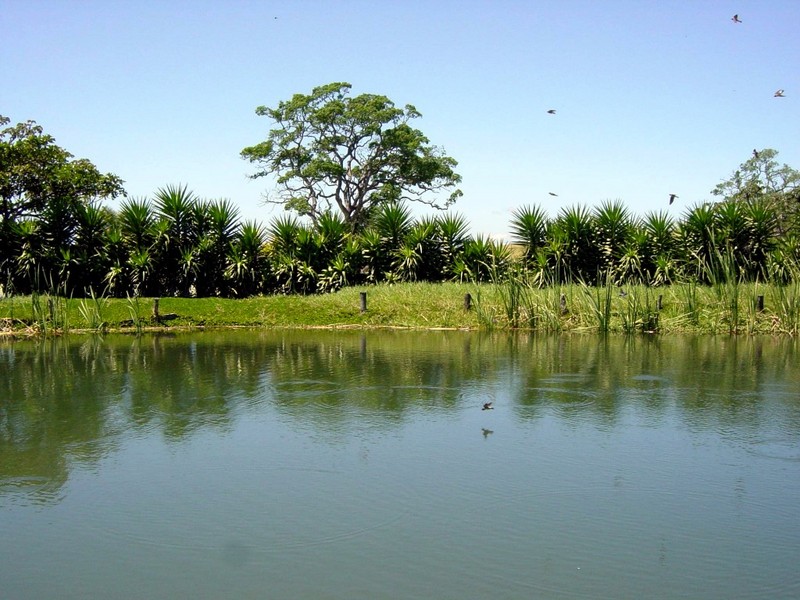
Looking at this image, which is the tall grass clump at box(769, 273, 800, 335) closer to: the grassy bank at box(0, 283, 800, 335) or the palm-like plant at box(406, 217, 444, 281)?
the grassy bank at box(0, 283, 800, 335)

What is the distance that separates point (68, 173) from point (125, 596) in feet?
63.0

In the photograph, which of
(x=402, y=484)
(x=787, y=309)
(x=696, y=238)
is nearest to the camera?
(x=402, y=484)

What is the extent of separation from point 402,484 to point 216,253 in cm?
1586

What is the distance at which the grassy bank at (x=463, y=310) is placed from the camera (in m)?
15.4

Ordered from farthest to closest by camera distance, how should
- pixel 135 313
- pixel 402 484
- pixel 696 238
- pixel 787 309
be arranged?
pixel 696 238 < pixel 135 313 < pixel 787 309 < pixel 402 484

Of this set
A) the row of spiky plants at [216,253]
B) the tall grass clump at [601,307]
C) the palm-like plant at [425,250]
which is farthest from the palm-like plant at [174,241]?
the tall grass clump at [601,307]

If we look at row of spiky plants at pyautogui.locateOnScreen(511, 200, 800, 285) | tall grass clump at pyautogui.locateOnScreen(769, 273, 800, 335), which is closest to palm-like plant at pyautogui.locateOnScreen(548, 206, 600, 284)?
row of spiky plants at pyautogui.locateOnScreen(511, 200, 800, 285)

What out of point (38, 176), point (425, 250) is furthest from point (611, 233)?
point (38, 176)

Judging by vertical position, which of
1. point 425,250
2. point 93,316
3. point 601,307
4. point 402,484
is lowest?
point 402,484

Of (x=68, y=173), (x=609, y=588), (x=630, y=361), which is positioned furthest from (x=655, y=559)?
(x=68, y=173)

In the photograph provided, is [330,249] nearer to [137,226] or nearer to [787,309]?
[137,226]

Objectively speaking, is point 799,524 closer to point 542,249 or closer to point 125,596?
point 125,596

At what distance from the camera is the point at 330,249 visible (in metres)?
21.2

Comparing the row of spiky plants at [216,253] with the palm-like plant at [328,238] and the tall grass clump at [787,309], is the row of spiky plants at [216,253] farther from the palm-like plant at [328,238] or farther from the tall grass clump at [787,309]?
the tall grass clump at [787,309]
